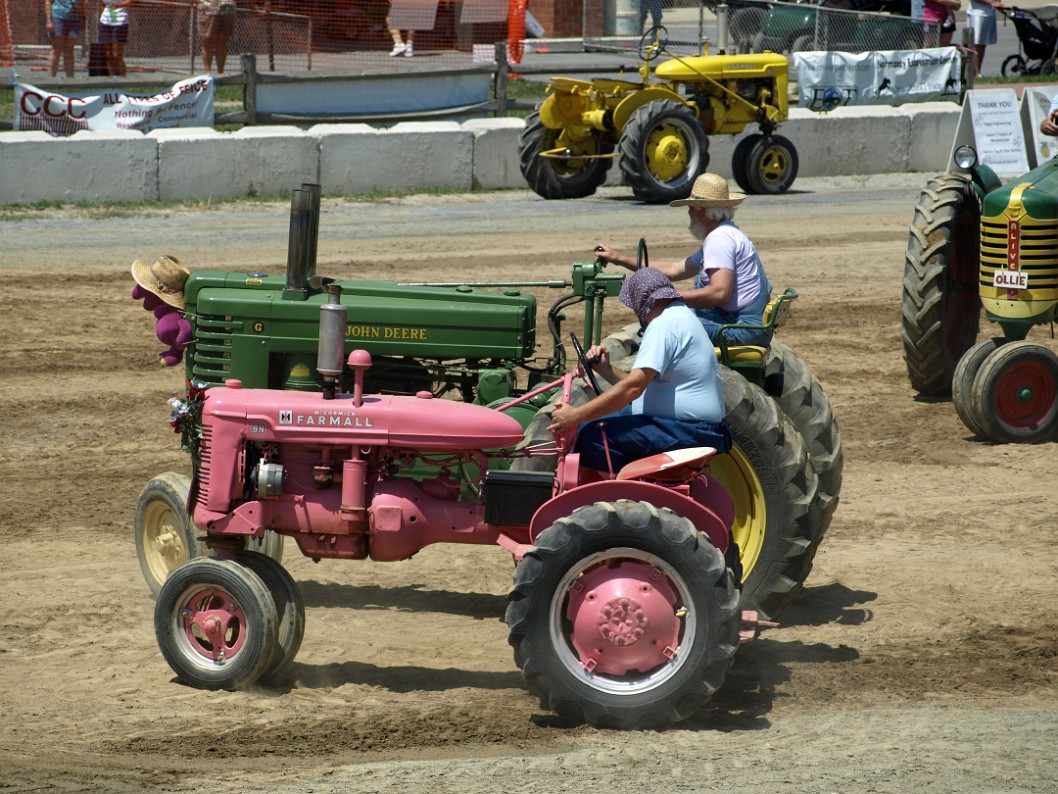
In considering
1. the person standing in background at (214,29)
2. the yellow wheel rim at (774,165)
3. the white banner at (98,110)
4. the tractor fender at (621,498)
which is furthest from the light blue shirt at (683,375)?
the person standing in background at (214,29)

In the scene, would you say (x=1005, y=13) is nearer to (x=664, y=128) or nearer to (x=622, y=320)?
(x=664, y=128)

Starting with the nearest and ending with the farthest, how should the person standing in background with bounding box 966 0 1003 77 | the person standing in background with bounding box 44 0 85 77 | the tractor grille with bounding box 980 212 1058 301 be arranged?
1. the tractor grille with bounding box 980 212 1058 301
2. the person standing in background with bounding box 44 0 85 77
3. the person standing in background with bounding box 966 0 1003 77

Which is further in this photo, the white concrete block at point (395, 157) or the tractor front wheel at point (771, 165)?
the tractor front wheel at point (771, 165)

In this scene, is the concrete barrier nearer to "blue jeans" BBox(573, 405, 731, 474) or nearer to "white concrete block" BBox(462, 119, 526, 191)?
"white concrete block" BBox(462, 119, 526, 191)

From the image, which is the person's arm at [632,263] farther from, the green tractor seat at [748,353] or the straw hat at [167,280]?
the straw hat at [167,280]

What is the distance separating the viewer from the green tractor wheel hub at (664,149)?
17.4m

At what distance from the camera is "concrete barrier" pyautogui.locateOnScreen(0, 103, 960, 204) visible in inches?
647

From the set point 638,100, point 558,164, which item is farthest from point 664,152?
point 558,164

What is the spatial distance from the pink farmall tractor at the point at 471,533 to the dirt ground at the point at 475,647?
0.68ft

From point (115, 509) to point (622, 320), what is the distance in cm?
556

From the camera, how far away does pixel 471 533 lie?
5.87 meters

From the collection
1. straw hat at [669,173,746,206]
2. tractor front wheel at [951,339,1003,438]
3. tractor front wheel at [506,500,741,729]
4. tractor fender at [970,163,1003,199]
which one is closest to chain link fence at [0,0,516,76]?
tractor fender at [970,163,1003,199]

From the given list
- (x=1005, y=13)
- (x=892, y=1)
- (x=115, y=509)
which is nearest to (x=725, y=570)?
(x=115, y=509)

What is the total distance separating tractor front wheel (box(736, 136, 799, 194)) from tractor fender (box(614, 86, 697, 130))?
115 cm
